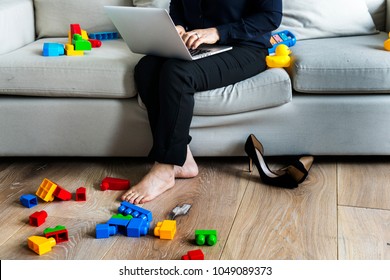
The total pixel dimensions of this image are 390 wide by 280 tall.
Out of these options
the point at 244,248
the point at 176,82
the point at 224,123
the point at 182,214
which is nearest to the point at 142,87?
the point at 176,82

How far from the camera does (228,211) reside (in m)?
1.88

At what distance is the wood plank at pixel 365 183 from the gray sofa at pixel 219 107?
Result: 0.20 feet

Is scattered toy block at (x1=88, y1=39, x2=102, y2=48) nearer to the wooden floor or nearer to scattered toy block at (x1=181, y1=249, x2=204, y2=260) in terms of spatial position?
the wooden floor

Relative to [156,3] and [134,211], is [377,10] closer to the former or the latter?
[156,3]

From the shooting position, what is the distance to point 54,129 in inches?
87.0

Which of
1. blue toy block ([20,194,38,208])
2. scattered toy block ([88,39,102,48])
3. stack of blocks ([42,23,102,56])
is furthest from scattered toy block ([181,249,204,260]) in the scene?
scattered toy block ([88,39,102,48])

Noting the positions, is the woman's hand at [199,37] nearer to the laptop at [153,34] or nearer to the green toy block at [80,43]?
the laptop at [153,34]

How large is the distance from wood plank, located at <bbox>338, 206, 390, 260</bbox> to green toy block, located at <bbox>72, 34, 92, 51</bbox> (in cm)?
112

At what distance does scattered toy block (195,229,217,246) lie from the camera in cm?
168

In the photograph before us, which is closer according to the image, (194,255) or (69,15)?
(194,255)

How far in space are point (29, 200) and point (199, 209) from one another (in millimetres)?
543

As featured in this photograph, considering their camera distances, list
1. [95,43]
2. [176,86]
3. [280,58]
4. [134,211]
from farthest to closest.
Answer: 1. [95,43]
2. [280,58]
3. [176,86]
4. [134,211]

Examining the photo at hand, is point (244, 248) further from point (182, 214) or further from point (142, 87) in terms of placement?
point (142, 87)

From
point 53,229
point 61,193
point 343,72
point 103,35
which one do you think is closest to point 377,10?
point 343,72
